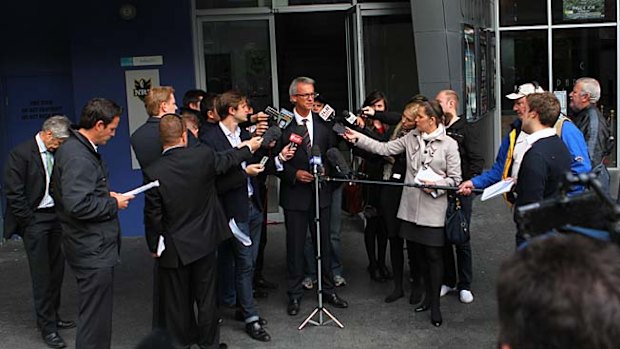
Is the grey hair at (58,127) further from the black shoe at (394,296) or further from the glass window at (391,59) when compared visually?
the glass window at (391,59)

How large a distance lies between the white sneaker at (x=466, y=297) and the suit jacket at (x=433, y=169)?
88cm

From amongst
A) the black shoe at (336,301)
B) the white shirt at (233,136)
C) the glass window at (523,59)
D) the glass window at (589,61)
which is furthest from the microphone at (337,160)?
the glass window at (589,61)

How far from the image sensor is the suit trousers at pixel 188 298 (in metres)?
5.01

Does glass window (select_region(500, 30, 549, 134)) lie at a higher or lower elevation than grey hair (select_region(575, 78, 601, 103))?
higher

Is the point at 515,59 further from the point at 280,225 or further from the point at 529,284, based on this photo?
the point at 529,284

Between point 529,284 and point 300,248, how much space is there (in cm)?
471

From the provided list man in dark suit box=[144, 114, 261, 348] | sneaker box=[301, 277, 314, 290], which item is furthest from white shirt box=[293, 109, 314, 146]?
sneaker box=[301, 277, 314, 290]

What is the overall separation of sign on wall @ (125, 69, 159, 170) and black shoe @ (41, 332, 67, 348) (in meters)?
3.66

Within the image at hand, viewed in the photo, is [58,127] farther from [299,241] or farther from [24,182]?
[299,241]

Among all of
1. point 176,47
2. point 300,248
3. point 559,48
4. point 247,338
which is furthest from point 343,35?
point 247,338

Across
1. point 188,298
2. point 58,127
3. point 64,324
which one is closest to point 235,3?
point 58,127

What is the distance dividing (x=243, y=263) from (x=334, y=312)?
106 centimetres

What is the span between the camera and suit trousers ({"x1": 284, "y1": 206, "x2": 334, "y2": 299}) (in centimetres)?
604

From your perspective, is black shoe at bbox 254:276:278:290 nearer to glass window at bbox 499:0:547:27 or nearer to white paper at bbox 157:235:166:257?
white paper at bbox 157:235:166:257
